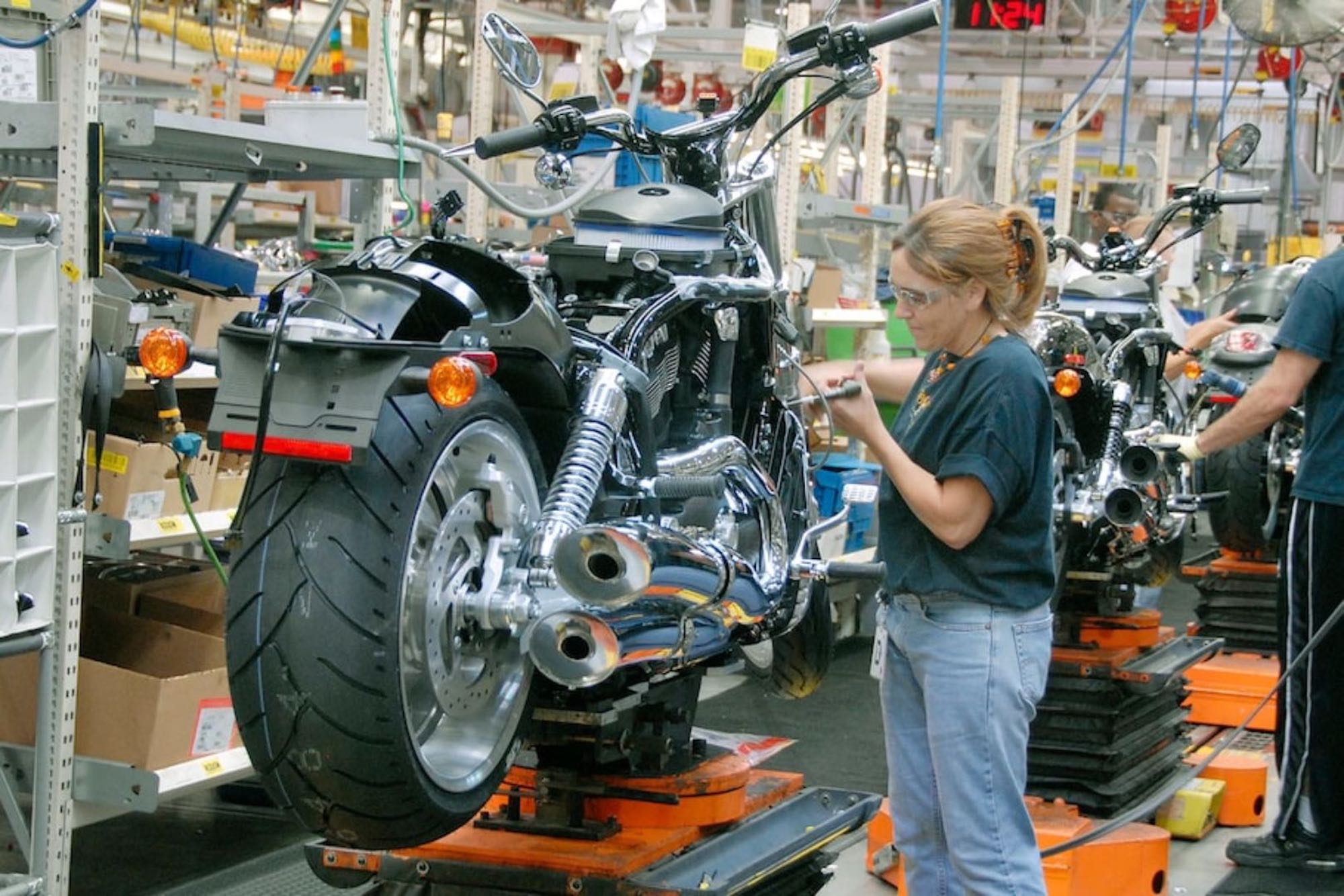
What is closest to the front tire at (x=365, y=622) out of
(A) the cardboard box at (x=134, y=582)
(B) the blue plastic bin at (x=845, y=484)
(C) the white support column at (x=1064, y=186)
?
(A) the cardboard box at (x=134, y=582)

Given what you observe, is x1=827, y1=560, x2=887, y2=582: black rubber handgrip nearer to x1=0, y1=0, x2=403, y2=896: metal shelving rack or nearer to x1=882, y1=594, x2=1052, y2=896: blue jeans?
x1=882, y1=594, x2=1052, y2=896: blue jeans

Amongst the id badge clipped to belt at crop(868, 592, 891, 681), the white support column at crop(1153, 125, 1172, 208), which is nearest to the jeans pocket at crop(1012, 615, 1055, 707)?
the id badge clipped to belt at crop(868, 592, 891, 681)

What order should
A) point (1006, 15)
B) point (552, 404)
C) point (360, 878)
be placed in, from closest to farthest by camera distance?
point (552, 404) < point (360, 878) < point (1006, 15)

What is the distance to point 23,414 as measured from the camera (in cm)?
320

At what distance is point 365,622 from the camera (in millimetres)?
2393

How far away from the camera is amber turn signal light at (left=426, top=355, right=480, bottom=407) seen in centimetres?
238

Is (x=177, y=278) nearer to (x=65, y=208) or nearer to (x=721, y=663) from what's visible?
(x=65, y=208)

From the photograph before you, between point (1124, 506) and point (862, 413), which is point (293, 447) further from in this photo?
point (1124, 506)

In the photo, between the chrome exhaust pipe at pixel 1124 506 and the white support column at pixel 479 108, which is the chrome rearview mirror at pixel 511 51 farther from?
the chrome exhaust pipe at pixel 1124 506

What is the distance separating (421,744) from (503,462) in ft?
1.49

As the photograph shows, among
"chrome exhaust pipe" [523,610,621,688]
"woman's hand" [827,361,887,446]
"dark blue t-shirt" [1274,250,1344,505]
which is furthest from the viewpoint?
"dark blue t-shirt" [1274,250,1344,505]

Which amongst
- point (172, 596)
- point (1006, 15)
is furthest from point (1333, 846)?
point (1006, 15)

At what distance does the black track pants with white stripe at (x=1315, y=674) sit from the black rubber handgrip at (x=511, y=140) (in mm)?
2130

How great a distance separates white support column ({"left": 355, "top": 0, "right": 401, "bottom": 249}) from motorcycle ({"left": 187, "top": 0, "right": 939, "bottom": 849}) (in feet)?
3.46
